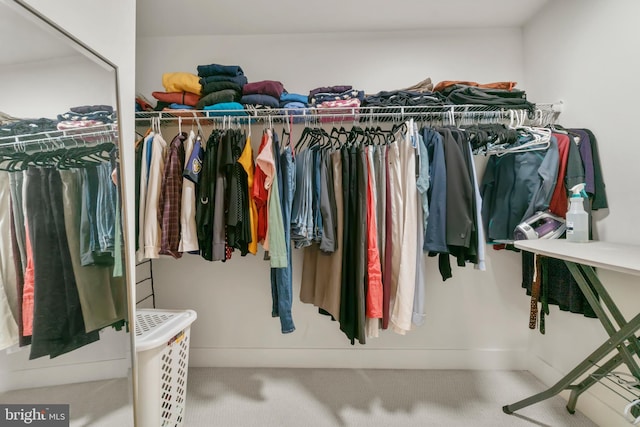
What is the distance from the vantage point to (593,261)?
0.97 m

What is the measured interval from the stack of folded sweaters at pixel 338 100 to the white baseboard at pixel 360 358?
5.76ft

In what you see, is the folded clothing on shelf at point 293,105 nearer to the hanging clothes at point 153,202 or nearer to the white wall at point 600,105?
the hanging clothes at point 153,202

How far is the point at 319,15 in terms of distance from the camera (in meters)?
1.90

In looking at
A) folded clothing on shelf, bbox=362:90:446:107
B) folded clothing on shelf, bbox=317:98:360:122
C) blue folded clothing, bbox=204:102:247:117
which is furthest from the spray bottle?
blue folded clothing, bbox=204:102:247:117

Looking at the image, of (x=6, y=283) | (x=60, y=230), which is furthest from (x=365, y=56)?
(x=6, y=283)

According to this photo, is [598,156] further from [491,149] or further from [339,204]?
[339,204]

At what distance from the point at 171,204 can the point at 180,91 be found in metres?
0.83

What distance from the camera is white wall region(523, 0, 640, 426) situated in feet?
4.51

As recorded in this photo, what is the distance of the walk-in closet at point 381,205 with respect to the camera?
4.67 ft

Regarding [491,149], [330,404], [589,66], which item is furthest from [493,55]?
[330,404]

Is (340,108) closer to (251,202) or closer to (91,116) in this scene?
(251,202)

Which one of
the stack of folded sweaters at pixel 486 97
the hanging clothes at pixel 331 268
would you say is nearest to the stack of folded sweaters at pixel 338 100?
the hanging clothes at pixel 331 268

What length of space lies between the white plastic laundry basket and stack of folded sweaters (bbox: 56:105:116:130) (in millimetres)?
919

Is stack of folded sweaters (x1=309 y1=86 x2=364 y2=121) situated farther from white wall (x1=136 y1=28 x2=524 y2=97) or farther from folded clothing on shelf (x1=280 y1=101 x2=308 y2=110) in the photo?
white wall (x1=136 y1=28 x2=524 y2=97)
